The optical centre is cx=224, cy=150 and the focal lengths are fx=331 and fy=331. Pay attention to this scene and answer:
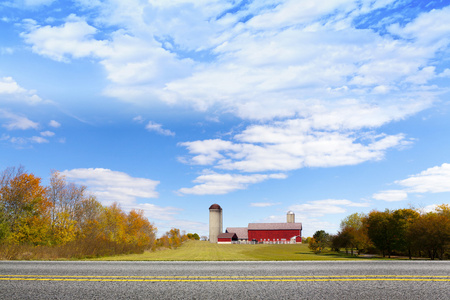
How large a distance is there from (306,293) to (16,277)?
31.5ft

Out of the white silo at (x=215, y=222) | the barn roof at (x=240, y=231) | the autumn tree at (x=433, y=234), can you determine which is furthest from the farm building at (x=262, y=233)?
the autumn tree at (x=433, y=234)

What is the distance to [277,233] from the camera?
159 meters

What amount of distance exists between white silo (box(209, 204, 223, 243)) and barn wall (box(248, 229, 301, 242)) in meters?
15.8

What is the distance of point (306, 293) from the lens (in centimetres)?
845

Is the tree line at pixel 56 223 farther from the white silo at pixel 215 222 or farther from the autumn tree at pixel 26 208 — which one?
the white silo at pixel 215 222

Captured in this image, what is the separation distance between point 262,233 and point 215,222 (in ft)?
77.6

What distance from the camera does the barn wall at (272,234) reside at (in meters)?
157

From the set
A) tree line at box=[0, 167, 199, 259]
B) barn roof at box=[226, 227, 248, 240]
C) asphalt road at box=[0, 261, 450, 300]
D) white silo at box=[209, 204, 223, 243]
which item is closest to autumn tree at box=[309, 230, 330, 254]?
tree line at box=[0, 167, 199, 259]

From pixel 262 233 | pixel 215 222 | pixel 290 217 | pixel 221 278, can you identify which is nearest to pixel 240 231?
pixel 262 233

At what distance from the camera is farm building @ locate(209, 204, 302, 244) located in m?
156

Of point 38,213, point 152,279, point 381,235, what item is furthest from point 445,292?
point 381,235

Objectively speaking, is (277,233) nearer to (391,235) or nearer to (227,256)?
(391,235)

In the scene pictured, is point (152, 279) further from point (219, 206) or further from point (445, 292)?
point (219, 206)

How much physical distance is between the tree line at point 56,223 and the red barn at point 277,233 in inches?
3821
